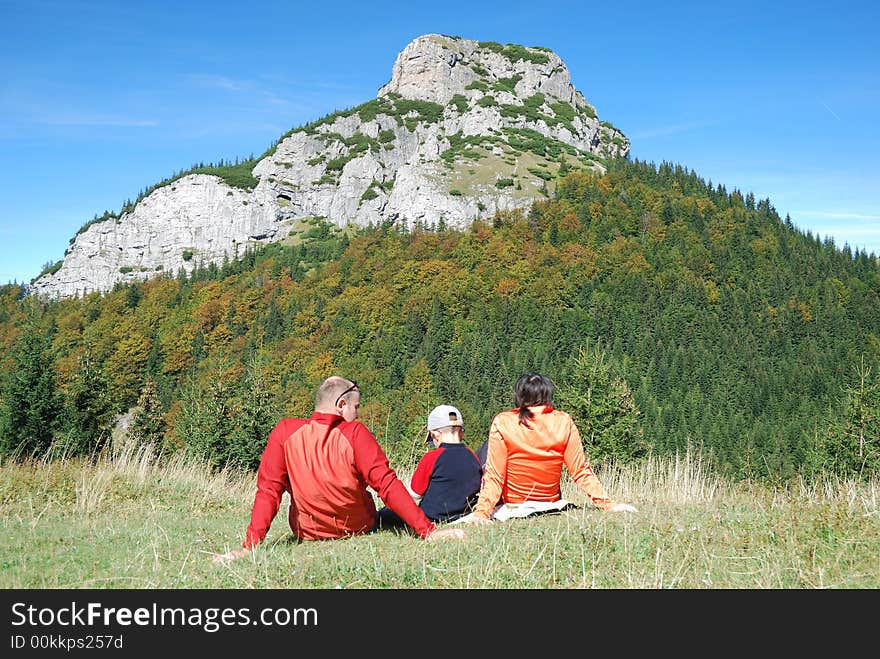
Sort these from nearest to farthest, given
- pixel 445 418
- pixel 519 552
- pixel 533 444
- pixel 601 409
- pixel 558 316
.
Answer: pixel 519 552 → pixel 533 444 → pixel 445 418 → pixel 601 409 → pixel 558 316

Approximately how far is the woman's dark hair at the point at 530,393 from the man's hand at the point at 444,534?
1236 mm

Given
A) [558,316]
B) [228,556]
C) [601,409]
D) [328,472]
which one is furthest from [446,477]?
[558,316]

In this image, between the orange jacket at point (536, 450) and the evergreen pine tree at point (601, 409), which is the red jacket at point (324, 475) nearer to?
the orange jacket at point (536, 450)

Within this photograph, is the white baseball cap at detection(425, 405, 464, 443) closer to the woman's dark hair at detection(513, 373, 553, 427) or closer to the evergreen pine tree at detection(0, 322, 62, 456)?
the woman's dark hair at detection(513, 373, 553, 427)

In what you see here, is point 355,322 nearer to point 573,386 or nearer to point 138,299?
point 138,299

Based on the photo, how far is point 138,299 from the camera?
14225 cm

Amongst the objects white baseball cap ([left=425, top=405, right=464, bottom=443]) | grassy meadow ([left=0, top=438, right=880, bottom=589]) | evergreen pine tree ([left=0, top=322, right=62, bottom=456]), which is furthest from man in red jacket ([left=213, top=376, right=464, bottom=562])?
evergreen pine tree ([left=0, top=322, right=62, bottom=456])

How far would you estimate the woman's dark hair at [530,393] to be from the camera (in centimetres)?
518

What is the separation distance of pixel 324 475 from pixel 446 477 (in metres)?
1.38

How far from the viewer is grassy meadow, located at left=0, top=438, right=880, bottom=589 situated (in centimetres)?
341

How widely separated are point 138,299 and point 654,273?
12124 cm

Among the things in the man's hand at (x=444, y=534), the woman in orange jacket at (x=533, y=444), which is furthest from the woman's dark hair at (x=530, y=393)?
the man's hand at (x=444, y=534)

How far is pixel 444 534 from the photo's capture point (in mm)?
4508

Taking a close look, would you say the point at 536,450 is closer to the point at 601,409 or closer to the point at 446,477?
the point at 446,477
